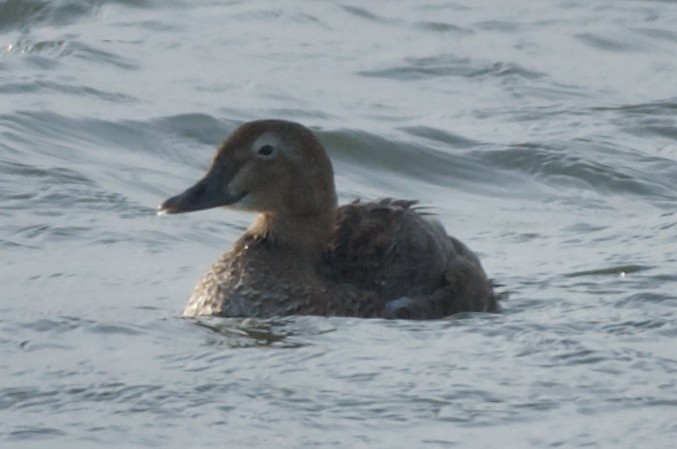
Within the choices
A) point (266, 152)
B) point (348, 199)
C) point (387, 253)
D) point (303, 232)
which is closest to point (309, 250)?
point (303, 232)

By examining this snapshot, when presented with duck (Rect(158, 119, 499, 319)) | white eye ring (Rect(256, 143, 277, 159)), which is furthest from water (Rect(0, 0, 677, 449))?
white eye ring (Rect(256, 143, 277, 159))

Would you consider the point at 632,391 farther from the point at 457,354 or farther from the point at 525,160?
the point at 525,160

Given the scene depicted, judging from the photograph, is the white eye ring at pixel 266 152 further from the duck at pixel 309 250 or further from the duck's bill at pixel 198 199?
the duck's bill at pixel 198 199

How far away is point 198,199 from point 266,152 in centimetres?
43

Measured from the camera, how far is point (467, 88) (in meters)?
15.2

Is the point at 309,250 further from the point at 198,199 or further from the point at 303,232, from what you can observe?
the point at 198,199

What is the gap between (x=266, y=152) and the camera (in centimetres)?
936

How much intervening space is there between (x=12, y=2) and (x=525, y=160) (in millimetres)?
5800

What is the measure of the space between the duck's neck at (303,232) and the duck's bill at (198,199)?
1.05ft

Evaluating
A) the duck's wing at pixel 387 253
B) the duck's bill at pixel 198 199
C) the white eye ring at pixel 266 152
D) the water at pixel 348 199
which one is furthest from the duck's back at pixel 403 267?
the duck's bill at pixel 198 199

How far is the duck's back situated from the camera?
29.9ft

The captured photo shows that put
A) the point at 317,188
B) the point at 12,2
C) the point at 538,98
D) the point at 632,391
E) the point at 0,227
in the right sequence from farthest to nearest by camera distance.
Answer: the point at 12,2 → the point at 538,98 → the point at 0,227 → the point at 317,188 → the point at 632,391

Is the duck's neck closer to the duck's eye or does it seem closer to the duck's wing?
the duck's wing

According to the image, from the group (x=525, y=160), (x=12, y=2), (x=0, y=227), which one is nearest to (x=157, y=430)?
(x=0, y=227)
